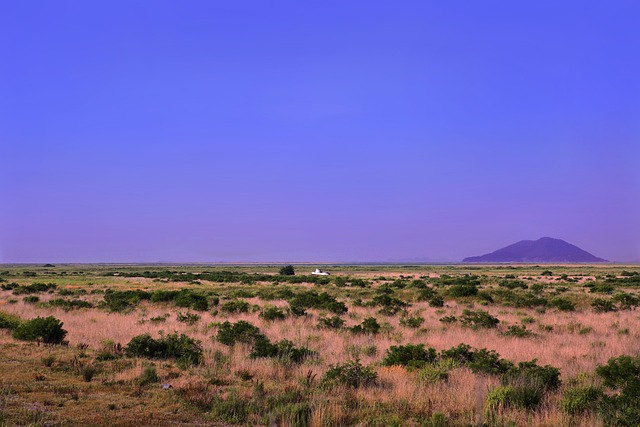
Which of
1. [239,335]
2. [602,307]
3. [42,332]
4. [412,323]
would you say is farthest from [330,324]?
[602,307]

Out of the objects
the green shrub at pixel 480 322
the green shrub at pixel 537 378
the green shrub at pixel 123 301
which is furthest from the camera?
the green shrub at pixel 123 301

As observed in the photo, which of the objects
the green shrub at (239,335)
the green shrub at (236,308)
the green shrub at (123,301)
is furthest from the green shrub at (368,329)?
the green shrub at (123,301)

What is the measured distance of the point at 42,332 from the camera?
49.9ft

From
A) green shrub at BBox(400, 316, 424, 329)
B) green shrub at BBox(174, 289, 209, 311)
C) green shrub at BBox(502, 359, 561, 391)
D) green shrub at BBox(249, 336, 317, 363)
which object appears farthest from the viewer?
green shrub at BBox(174, 289, 209, 311)

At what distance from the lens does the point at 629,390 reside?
8.36 m

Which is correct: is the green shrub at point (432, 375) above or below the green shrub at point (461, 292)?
above

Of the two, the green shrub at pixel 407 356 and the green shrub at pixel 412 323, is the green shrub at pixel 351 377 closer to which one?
the green shrub at pixel 407 356

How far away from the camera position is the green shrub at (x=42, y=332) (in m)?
15.2

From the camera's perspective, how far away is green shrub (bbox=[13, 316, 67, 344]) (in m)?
15.2

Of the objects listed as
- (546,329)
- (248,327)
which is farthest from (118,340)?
(546,329)

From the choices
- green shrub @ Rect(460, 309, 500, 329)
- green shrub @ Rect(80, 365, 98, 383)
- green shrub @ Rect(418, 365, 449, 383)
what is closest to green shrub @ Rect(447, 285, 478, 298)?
green shrub @ Rect(460, 309, 500, 329)

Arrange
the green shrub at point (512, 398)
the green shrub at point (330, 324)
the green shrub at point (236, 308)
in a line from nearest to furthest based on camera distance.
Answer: the green shrub at point (512, 398)
the green shrub at point (330, 324)
the green shrub at point (236, 308)

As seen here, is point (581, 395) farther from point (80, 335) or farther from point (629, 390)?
point (80, 335)

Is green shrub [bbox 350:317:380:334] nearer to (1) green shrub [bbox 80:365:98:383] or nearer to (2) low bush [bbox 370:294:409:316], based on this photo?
(2) low bush [bbox 370:294:409:316]
